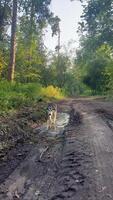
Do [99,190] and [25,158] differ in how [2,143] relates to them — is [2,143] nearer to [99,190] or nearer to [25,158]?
[25,158]

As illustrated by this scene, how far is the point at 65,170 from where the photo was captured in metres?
7.54

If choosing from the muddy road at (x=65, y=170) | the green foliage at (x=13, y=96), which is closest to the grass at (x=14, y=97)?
the green foliage at (x=13, y=96)

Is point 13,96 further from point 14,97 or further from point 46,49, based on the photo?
point 46,49

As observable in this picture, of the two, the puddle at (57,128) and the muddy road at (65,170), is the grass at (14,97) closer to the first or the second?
the puddle at (57,128)

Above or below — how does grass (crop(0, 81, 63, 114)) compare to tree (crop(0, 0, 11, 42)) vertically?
below

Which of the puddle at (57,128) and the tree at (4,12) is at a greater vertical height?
the tree at (4,12)

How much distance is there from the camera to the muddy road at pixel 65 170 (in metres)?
6.20

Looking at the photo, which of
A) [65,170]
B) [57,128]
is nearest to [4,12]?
[57,128]

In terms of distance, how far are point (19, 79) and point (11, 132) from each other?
22695 millimetres

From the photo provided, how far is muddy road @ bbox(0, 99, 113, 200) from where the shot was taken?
6203 millimetres

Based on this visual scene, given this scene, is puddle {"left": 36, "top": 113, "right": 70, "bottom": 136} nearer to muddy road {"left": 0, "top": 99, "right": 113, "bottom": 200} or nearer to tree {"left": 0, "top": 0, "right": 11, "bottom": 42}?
muddy road {"left": 0, "top": 99, "right": 113, "bottom": 200}

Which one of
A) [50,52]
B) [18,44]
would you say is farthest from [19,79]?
[50,52]

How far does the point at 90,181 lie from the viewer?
6.72 metres

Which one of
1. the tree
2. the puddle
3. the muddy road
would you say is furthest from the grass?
the tree
